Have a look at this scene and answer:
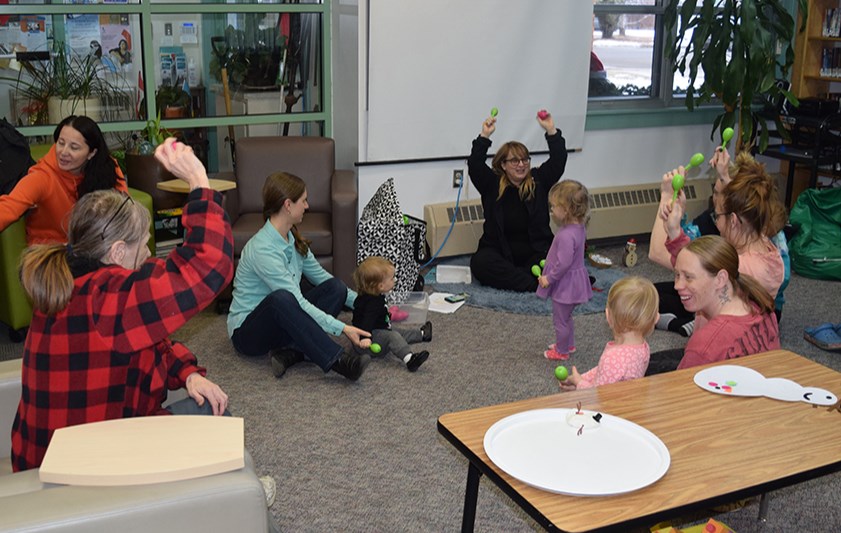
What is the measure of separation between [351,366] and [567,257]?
1.05 m

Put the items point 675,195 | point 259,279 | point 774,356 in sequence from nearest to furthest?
point 774,356 → point 675,195 → point 259,279

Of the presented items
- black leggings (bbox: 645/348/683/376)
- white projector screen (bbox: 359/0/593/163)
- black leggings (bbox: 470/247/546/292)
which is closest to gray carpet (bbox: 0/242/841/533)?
black leggings (bbox: 470/247/546/292)

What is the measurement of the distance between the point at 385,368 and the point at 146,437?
216cm

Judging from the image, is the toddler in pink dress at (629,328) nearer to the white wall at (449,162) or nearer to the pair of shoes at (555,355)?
the pair of shoes at (555,355)

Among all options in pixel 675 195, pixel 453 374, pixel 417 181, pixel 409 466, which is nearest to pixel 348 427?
pixel 409 466

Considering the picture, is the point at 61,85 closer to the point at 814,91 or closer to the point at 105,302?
the point at 105,302

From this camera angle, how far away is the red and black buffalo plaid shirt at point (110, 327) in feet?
6.61

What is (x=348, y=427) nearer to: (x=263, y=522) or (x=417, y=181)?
(x=263, y=522)

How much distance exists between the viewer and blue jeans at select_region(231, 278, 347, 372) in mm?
3766

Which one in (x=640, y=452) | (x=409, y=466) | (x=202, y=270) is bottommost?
(x=409, y=466)

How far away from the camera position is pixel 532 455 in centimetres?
184

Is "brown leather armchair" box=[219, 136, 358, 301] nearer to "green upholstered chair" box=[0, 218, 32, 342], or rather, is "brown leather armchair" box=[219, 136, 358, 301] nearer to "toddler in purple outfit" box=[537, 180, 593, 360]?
"green upholstered chair" box=[0, 218, 32, 342]

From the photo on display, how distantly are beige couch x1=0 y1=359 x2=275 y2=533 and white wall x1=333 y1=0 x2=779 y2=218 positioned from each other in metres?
3.65

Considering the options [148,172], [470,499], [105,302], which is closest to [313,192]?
[148,172]
